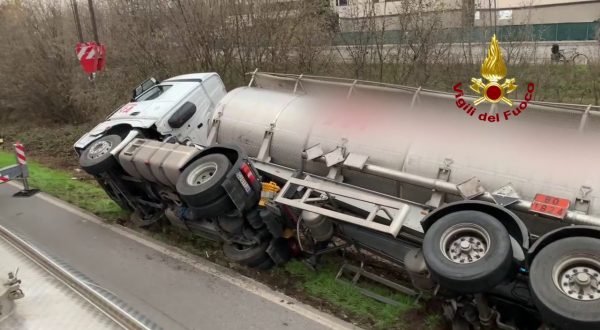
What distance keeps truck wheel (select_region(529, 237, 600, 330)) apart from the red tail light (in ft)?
10.3

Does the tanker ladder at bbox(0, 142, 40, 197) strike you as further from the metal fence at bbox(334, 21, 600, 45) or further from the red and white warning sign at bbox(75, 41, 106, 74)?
the metal fence at bbox(334, 21, 600, 45)

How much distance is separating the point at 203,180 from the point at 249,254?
107 cm

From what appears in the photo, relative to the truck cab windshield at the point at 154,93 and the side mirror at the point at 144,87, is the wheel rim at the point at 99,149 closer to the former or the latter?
the truck cab windshield at the point at 154,93

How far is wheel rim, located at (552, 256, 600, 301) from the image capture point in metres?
3.65

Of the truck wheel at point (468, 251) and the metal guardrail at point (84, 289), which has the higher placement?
the metal guardrail at point (84, 289)

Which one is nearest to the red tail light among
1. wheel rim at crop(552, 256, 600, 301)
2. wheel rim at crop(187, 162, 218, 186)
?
wheel rim at crop(187, 162, 218, 186)

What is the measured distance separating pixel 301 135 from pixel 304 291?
74.2 inches

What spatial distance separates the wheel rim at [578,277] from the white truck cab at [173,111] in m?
5.49

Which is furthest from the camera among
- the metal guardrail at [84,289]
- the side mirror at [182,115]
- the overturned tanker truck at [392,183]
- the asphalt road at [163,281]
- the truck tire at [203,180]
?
the side mirror at [182,115]

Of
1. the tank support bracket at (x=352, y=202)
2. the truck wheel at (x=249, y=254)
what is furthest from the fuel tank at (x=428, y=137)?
the truck wheel at (x=249, y=254)

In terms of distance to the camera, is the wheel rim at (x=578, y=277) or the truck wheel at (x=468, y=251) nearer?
the wheel rim at (x=578, y=277)

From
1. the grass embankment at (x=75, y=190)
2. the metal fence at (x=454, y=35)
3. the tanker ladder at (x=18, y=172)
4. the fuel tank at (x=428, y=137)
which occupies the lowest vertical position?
the grass embankment at (x=75, y=190)

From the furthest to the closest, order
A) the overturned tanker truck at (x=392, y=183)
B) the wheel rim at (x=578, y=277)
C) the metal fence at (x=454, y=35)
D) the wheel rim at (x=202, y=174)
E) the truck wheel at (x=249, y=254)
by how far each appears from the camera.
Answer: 1. the metal fence at (x=454, y=35)
2. the truck wheel at (x=249, y=254)
3. the wheel rim at (x=202, y=174)
4. the overturned tanker truck at (x=392, y=183)
5. the wheel rim at (x=578, y=277)

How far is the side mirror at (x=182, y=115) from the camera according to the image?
7.64 m
